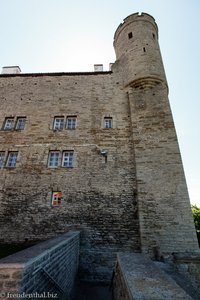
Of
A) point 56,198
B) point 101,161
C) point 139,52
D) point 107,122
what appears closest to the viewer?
point 56,198

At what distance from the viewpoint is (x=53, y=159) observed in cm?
974

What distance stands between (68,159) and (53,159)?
806 mm

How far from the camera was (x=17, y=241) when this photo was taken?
7875 mm

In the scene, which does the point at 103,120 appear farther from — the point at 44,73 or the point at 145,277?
the point at 145,277

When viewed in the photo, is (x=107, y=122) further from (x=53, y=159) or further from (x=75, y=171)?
(x=53, y=159)

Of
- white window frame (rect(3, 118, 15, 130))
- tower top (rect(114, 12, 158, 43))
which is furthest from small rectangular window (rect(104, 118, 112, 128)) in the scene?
tower top (rect(114, 12, 158, 43))

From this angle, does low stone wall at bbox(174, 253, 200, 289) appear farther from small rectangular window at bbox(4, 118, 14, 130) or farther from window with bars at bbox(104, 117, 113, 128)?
small rectangular window at bbox(4, 118, 14, 130)

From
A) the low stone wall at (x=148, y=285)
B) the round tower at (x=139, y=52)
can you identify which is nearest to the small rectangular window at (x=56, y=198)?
the low stone wall at (x=148, y=285)

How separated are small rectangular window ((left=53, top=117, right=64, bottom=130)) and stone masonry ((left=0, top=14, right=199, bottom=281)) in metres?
0.17

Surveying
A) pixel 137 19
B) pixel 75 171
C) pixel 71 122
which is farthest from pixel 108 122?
pixel 137 19

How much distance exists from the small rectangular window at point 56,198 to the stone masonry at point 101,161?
0.10m

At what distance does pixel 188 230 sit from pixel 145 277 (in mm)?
5069

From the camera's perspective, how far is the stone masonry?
7.70 m

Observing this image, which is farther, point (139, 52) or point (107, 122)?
point (139, 52)
